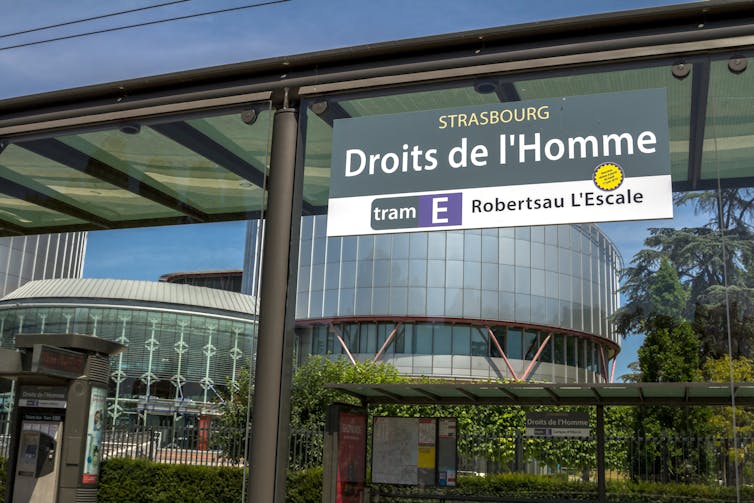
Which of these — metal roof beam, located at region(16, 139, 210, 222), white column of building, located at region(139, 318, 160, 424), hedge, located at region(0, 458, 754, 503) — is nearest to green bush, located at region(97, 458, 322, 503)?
hedge, located at region(0, 458, 754, 503)

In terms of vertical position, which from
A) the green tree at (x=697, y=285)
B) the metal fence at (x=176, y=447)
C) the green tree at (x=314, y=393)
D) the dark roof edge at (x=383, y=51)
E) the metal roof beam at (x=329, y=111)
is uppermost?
the green tree at (x=697, y=285)

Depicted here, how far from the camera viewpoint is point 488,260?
57.8 m

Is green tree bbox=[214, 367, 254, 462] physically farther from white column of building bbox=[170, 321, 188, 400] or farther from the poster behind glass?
the poster behind glass

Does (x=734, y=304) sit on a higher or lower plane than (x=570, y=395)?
higher

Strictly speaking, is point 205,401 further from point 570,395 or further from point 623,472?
point 570,395

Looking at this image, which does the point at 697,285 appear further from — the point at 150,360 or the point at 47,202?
the point at 47,202

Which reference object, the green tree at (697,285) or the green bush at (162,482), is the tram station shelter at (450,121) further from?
the green bush at (162,482)

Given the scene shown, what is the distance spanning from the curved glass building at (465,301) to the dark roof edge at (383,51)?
48.3 metres

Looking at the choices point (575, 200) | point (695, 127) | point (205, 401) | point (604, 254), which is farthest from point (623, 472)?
point (604, 254)

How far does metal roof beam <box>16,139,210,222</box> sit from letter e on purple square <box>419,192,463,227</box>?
14.8 ft

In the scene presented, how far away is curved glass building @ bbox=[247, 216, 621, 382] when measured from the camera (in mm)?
57688

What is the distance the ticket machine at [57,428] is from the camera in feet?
36.1

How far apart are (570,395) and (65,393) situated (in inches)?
277

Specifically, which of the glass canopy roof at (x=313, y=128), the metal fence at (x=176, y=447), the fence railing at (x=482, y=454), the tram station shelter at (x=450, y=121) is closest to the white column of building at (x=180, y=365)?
Result: the fence railing at (x=482, y=454)
